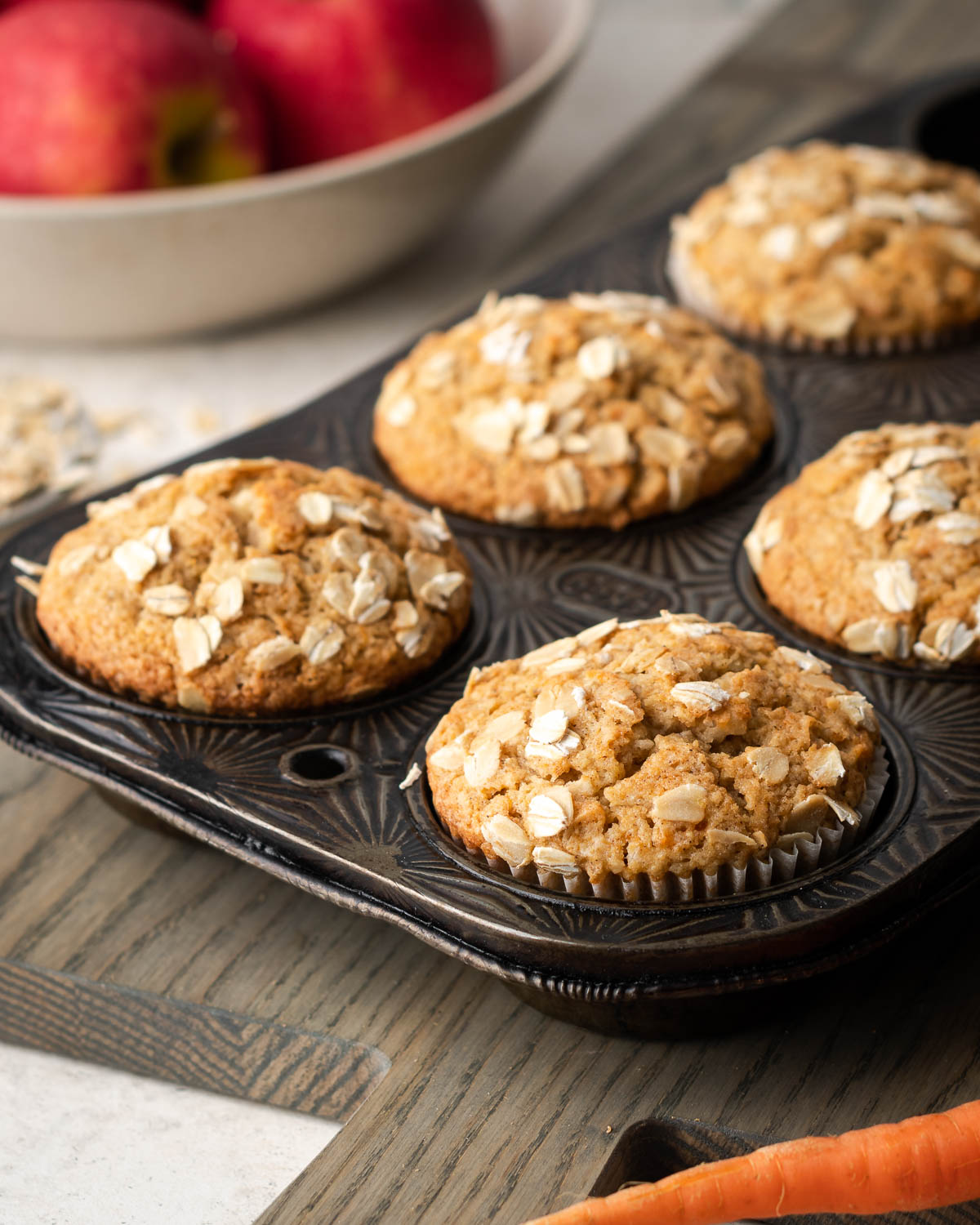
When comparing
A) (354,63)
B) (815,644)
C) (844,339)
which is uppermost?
(354,63)

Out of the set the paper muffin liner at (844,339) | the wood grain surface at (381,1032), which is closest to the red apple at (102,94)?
the paper muffin liner at (844,339)

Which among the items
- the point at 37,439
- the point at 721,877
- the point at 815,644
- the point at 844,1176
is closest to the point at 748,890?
the point at 721,877

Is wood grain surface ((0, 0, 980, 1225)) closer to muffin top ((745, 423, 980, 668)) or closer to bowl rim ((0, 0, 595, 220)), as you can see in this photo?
muffin top ((745, 423, 980, 668))

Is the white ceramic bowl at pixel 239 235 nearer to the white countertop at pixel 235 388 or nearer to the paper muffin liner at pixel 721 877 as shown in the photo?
the white countertop at pixel 235 388

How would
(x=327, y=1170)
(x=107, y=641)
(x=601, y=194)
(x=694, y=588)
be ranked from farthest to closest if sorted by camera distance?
(x=601, y=194)
(x=694, y=588)
(x=107, y=641)
(x=327, y=1170)

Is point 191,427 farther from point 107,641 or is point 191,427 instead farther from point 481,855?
point 481,855

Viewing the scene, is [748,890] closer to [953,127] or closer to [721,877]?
[721,877]

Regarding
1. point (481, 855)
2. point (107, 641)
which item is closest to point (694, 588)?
point (481, 855)
